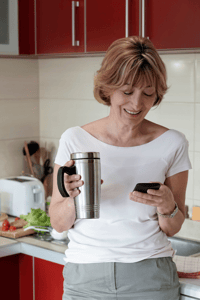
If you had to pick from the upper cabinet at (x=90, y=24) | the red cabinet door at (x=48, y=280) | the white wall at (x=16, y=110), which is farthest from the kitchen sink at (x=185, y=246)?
the white wall at (x=16, y=110)

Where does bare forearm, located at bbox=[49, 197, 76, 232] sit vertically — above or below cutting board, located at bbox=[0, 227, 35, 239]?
above

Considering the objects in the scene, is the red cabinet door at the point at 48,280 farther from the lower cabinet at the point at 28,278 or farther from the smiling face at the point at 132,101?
the smiling face at the point at 132,101

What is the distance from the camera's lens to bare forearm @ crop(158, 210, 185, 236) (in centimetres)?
138

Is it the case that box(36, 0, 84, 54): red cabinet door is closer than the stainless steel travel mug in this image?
No

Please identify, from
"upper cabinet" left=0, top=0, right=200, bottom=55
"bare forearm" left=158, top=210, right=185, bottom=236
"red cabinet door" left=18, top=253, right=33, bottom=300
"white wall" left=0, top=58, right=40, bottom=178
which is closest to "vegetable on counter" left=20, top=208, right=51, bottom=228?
"red cabinet door" left=18, top=253, right=33, bottom=300

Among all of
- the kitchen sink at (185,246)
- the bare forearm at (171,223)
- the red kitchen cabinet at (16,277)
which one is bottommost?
the red kitchen cabinet at (16,277)

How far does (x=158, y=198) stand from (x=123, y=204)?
0.15 meters

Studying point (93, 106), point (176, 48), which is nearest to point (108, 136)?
point (176, 48)

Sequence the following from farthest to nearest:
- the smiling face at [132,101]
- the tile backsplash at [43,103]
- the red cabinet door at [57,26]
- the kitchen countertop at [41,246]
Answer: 1. the tile backsplash at [43,103]
2. the red cabinet door at [57,26]
3. the kitchen countertop at [41,246]
4. the smiling face at [132,101]

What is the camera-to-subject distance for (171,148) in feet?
4.65

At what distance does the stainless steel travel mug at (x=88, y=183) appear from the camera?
1.26m

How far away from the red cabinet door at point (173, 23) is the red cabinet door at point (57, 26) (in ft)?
1.46

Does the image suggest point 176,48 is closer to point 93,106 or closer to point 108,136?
point 108,136

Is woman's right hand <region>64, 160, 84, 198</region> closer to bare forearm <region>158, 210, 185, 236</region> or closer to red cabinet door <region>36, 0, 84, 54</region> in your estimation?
bare forearm <region>158, 210, 185, 236</region>
